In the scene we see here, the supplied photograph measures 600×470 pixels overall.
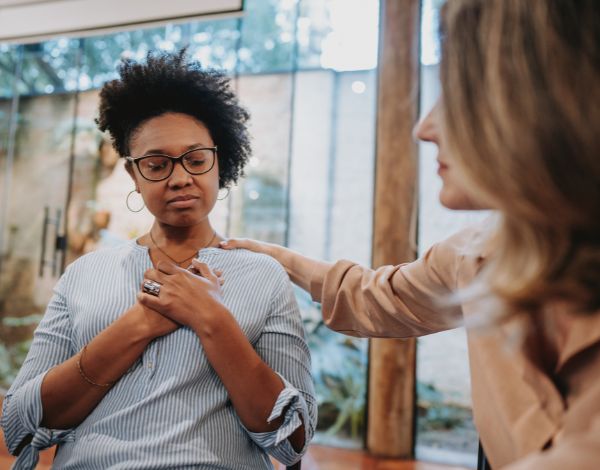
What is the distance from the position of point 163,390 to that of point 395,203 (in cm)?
254

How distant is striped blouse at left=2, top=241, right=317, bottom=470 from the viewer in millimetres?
1133

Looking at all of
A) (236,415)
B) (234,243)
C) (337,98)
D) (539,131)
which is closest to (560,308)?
Answer: (539,131)

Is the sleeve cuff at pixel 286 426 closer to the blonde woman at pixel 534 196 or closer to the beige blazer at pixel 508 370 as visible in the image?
the beige blazer at pixel 508 370

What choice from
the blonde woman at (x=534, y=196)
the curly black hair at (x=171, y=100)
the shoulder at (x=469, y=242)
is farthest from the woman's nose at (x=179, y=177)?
the blonde woman at (x=534, y=196)

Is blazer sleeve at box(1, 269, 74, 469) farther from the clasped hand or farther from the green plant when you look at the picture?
the green plant

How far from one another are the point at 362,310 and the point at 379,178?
7.51 ft

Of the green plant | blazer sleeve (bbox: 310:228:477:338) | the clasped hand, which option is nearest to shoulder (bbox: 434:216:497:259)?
blazer sleeve (bbox: 310:228:477:338)

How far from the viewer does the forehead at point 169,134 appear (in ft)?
4.49

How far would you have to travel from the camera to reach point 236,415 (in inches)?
47.8

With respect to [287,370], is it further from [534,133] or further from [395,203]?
[395,203]

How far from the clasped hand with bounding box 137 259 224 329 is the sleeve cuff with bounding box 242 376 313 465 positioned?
236mm

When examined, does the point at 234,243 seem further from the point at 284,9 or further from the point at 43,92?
the point at 43,92

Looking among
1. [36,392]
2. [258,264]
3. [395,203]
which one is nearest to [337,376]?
[395,203]

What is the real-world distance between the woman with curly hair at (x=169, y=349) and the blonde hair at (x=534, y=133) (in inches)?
25.7
